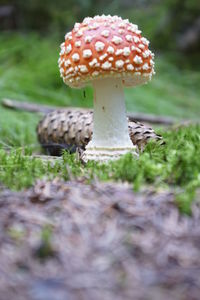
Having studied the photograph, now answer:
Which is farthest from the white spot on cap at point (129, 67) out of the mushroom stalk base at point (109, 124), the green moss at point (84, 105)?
the green moss at point (84, 105)

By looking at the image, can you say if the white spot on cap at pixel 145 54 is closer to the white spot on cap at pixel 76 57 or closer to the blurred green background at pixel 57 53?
the white spot on cap at pixel 76 57

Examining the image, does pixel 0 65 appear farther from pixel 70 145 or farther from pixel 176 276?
pixel 176 276

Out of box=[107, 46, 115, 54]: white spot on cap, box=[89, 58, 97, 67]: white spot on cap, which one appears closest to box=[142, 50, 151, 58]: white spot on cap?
box=[107, 46, 115, 54]: white spot on cap

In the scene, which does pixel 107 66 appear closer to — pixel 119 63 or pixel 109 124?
pixel 119 63

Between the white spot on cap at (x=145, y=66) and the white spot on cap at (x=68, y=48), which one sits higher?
the white spot on cap at (x=68, y=48)

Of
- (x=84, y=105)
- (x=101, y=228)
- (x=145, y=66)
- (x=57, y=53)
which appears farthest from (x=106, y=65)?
(x=57, y=53)

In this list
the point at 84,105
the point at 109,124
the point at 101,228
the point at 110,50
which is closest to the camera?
the point at 101,228

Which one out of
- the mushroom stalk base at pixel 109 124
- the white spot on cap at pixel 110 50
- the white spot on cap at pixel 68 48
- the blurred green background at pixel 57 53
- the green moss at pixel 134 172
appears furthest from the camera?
the blurred green background at pixel 57 53
